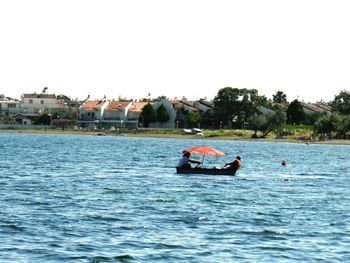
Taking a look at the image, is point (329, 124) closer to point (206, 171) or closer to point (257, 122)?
point (257, 122)

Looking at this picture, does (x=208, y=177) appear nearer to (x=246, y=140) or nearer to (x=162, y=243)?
(x=162, y=243)

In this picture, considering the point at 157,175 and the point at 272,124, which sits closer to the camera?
the point at 157,175

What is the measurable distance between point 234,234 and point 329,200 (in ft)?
50.9

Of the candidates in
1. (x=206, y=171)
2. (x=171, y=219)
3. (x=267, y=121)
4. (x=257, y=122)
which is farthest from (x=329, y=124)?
(x=171, y=219)

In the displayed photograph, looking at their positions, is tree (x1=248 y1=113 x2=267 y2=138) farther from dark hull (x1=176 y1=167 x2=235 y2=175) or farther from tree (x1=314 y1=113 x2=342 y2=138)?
dark hull (x1=176 y1=167 x2=235 y2=175)

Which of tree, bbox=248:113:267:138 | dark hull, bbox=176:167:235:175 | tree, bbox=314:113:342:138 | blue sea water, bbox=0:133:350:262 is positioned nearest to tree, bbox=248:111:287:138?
tree, bbox=248:113:267:138

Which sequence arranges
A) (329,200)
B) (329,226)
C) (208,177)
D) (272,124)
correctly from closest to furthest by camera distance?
(329,226), (329,200), (208,177), (272,124)

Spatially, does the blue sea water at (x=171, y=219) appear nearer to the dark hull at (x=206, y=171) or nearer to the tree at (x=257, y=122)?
the dark hull at (x=206, y=171)

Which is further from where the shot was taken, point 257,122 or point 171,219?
point 257,122

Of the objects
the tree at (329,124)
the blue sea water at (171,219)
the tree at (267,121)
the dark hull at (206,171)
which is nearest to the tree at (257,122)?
the tree at (267,121)

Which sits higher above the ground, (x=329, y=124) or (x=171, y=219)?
(x=329, y=124)

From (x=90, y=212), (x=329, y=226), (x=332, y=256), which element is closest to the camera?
(x=332, y=256)

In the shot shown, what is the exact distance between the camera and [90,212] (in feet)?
125

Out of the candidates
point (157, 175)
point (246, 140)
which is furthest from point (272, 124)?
point (157, 175)
